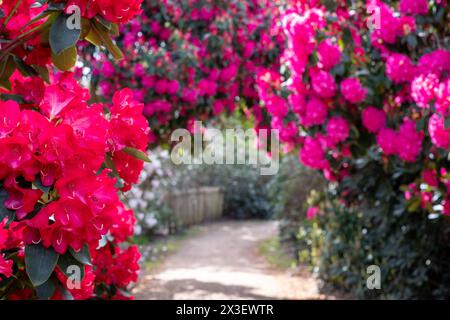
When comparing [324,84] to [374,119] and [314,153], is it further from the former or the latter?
[314,153]

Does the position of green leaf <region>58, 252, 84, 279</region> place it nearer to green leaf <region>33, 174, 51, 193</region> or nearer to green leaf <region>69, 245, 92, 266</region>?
green leaf <region>69, 245, 92, 266</region>

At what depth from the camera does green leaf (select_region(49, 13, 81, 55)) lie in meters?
1.35

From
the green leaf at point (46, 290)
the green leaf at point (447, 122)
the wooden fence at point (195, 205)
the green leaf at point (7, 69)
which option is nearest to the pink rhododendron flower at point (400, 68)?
the green leaf at point (447, 122)

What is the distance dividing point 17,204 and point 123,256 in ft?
3.95

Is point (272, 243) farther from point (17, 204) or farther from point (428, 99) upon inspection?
point (17, 204)

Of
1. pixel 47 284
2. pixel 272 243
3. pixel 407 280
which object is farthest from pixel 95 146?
pixel 272 243

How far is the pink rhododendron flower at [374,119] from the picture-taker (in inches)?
132

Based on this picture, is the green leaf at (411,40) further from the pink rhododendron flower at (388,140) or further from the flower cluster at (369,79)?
the pink rhododendron flower at (388,140)

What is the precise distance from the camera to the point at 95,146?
122cm

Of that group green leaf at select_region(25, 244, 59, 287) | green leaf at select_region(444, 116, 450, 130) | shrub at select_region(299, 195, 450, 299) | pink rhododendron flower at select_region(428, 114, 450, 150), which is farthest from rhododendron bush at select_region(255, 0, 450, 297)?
green leaf at select_region(25, 244, 59, 287)

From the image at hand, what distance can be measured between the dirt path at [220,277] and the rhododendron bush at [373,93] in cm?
253

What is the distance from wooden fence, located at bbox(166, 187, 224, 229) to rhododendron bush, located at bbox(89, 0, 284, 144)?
672cm

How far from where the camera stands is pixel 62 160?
1184 mm

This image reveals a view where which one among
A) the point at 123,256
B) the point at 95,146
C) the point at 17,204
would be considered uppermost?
the point at 95,146
